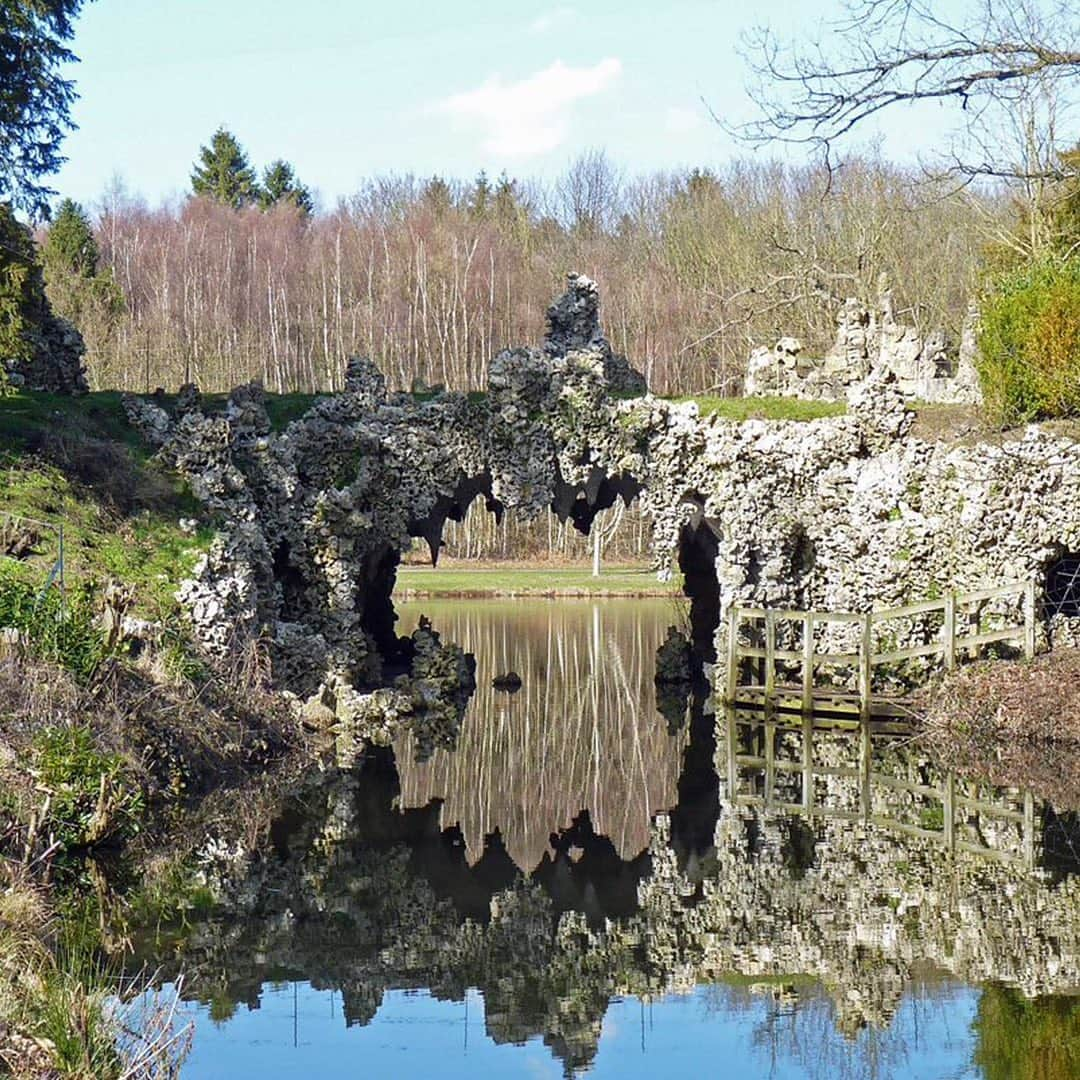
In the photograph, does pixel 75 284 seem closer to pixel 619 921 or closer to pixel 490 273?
pixel 490 273

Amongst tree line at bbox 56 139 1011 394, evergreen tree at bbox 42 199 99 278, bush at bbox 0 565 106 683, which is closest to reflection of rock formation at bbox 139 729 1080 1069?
bush at bbox 0 565 106 683

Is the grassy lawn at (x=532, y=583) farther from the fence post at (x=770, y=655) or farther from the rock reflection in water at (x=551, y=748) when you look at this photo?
the fence post at (x=770, y=655)

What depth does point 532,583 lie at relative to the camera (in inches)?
2067

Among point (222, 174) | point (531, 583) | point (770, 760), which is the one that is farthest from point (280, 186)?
point (770, 760)

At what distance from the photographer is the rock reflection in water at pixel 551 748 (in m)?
20.8

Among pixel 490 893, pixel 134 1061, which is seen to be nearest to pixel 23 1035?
pixel 134 1061

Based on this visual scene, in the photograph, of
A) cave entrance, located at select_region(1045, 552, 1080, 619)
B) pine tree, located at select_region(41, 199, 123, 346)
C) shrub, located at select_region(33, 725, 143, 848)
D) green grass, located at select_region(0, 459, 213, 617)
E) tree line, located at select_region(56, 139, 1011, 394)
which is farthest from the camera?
pine tree, located at select_region(41, 199, 123, 346)

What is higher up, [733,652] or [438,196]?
[438,196]

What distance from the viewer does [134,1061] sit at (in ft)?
32.1

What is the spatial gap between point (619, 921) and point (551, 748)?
10.8m

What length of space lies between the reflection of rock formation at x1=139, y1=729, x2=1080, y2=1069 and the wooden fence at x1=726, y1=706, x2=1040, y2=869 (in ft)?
0.70

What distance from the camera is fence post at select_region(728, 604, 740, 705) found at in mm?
27578

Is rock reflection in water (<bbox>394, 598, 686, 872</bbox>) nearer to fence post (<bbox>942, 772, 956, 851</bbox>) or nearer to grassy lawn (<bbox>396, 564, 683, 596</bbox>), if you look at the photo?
fence post (<bbox>942, 772, 956, 851</bbox>)

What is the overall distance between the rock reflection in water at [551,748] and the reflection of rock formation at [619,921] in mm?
1122
